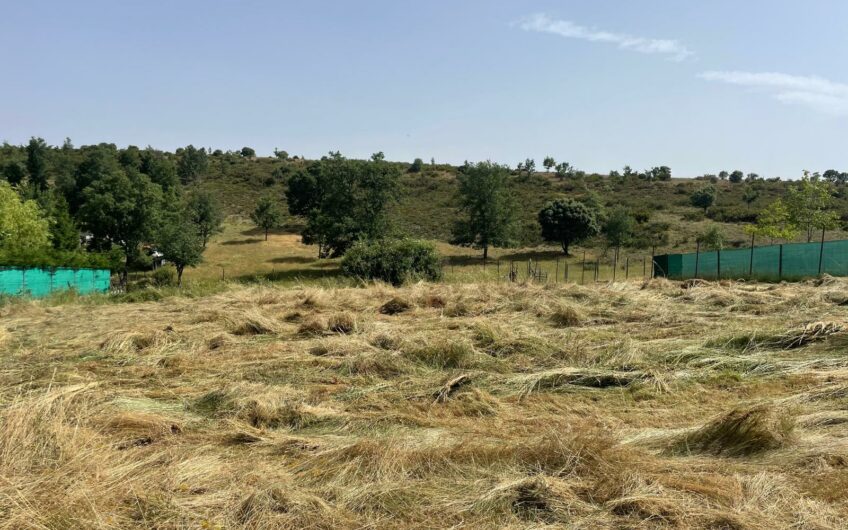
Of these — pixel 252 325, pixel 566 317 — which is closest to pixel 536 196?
pixel 566 317

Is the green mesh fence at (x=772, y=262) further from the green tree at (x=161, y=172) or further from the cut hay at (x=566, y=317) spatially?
the green tree at (x=161, y=172)

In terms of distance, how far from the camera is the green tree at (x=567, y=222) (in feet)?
136

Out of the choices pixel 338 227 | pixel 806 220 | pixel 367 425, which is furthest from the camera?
pixel 338 227

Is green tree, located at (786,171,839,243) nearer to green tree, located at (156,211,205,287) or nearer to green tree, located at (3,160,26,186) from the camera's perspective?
green tree, located at (156,211,205,287)

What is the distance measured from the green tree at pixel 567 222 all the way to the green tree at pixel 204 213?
24869 mm

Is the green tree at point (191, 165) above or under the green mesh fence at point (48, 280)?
above

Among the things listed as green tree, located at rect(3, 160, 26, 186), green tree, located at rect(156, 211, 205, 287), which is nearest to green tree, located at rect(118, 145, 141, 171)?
green tree, located at rect(3, 160, 26, 186)

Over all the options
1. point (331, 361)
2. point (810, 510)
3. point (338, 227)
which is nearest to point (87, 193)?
point (338, 227)

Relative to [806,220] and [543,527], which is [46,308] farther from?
[806,220]

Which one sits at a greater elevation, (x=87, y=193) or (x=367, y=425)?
(x=87, y=193)

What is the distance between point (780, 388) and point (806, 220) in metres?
28.7

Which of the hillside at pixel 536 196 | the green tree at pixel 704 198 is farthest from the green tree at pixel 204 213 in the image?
the green tree at pixel 704 198

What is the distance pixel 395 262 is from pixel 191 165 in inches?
2022

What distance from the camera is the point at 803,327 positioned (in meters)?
7.31
